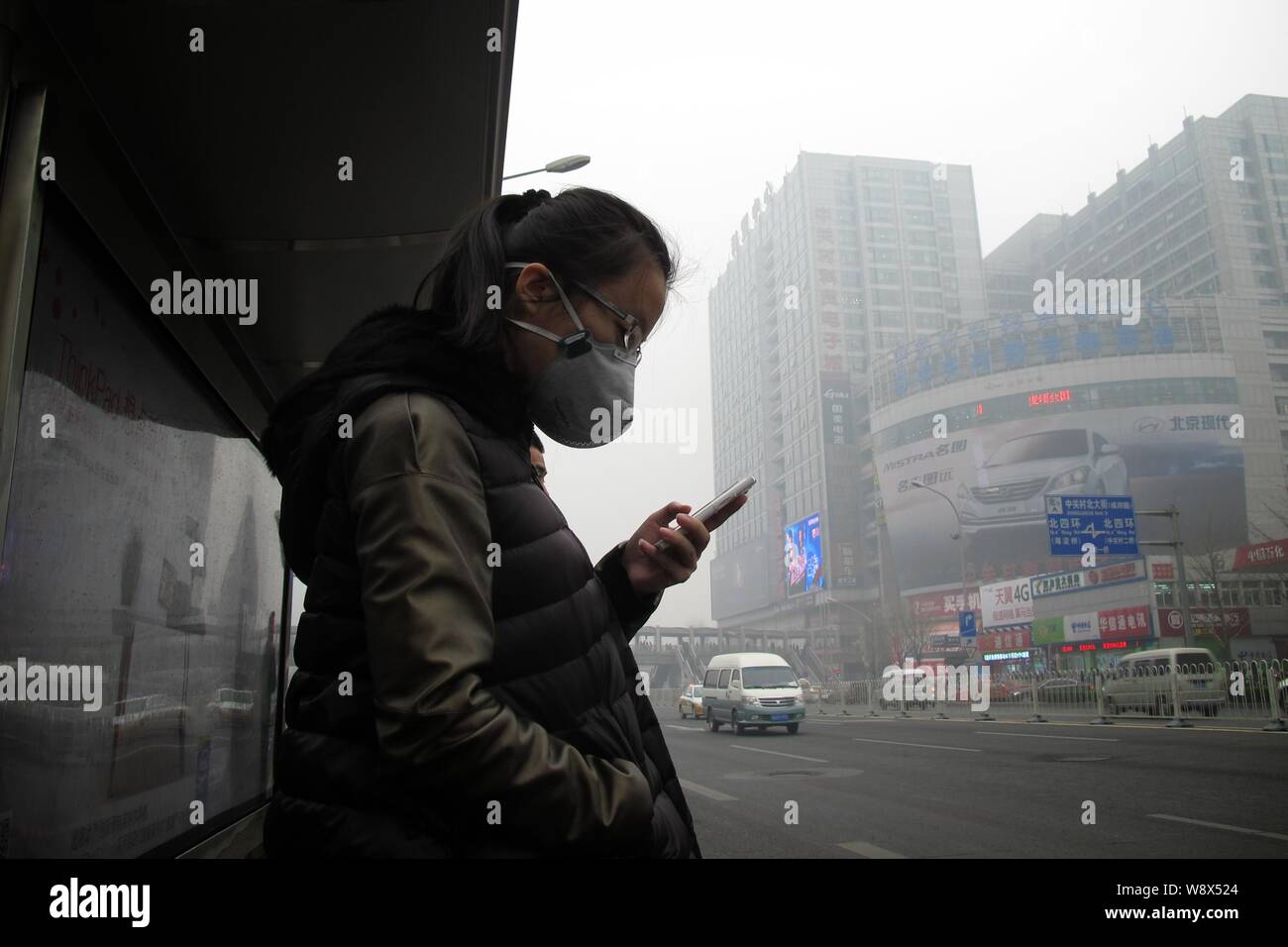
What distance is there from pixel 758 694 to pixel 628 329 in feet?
57.6

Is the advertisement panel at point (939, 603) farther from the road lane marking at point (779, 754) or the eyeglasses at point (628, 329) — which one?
the eyeglasses at point (628, 329)

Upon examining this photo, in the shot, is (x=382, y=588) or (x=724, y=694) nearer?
(x=382, y=588)

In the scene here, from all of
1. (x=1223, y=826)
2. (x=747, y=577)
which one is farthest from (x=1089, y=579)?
(x=747, y=577)

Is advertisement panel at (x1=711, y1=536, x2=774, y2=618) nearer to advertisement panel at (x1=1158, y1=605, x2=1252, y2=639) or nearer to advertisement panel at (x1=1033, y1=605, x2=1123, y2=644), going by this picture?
advertisement panel at (x1=1033, y1=605, x2=1123, y2=644)

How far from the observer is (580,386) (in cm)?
136

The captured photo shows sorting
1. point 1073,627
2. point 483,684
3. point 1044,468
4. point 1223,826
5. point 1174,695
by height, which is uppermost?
point 1044,468

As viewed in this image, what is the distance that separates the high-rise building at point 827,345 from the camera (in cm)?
8244

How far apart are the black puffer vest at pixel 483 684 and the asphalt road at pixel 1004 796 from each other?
499 cm

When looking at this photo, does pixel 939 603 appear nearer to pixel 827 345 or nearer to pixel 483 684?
pixel 827 345

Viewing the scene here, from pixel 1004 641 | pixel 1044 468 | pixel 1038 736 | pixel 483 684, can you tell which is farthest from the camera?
pixel 1044 468
